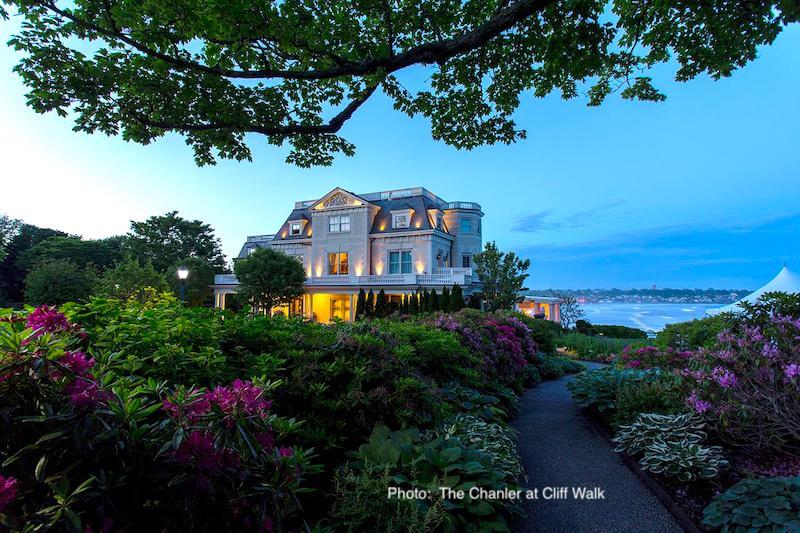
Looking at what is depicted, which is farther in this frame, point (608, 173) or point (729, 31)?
point (608, 173)

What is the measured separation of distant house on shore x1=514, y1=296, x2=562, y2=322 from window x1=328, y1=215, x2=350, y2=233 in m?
16.4

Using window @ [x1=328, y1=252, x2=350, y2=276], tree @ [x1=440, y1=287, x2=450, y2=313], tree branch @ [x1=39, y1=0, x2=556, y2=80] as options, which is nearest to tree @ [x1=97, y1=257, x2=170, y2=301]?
window @ [x1=328, y1=252, x2=350, y2=276]

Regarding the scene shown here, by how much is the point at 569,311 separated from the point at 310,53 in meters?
29.8

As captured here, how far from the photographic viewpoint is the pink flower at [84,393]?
119 cm

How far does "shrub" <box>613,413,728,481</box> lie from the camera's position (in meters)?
3.66

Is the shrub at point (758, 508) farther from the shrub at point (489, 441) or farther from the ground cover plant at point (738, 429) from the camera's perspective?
the shrub at point (489, 441)

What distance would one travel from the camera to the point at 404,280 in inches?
930

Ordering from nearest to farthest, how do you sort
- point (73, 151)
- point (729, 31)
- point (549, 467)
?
point (729, 31) → point (549, 467) → point (73, 151)

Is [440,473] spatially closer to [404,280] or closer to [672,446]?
[672,446]

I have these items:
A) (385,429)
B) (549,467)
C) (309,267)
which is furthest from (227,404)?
(309,267)

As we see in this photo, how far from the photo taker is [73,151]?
552 inches

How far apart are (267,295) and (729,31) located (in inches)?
956

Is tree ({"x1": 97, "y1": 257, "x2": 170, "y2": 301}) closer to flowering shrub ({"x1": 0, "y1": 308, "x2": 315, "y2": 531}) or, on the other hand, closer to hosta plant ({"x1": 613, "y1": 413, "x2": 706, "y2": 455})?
flowering shrub ({"x1": 0, "y1": 308, "x2": 315, "y2": 531})

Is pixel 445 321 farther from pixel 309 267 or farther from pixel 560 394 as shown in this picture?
pixel 309 267
